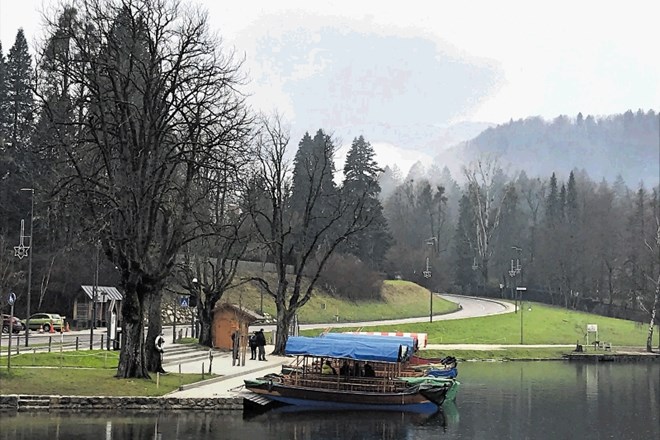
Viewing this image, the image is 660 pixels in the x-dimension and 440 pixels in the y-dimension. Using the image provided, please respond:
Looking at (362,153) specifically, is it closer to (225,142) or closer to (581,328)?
(581,328)

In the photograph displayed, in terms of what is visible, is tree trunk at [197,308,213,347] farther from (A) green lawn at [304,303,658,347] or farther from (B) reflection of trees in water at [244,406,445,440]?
(B) reflection of trees in water at [244,406,445,440]

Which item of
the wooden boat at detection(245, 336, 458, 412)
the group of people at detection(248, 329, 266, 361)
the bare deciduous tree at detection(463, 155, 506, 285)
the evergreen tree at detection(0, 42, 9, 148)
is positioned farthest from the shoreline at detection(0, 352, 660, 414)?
the bare deciduous tree at detection(463, 155, 506, 285)

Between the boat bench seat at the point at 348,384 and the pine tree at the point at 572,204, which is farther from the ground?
the pine tree at the point at 572,204

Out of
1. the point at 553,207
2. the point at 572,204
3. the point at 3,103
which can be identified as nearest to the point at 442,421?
the point at 3,103

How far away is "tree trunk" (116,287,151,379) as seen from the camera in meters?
33.3

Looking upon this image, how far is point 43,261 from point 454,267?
7612 cm

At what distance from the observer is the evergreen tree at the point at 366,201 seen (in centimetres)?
10500

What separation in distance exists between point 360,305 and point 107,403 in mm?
62837

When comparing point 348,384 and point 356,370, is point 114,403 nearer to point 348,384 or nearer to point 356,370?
point 348,384

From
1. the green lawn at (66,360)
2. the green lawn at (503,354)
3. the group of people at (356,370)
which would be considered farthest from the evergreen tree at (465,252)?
the green lawn at (66,360)

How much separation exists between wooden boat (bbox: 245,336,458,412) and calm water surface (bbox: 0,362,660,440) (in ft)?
2.60

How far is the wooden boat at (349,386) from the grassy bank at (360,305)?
42.7 m

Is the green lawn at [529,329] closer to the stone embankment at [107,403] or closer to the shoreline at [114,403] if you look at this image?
the shoreline at [114,403]

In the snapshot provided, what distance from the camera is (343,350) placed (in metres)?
33.8
